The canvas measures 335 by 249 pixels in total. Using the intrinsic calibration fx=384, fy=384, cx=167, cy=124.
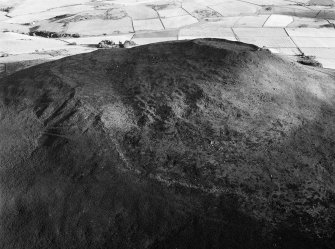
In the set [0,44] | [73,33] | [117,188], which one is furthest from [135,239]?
[73,33]

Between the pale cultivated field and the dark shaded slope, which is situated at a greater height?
the dark shaded slope

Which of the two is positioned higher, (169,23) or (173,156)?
(173,156)

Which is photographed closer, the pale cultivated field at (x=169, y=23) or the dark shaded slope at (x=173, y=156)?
the dark shaded slope at (x=173, y=156)

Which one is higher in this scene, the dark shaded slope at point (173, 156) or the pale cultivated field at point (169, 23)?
the dark shaded slope at point (173, 156)

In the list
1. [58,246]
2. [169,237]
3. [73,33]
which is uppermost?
[169,237]

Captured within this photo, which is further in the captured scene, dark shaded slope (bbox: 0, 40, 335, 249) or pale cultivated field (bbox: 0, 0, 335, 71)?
pale cultivated field (bbox: 0, 0, 335, 71)

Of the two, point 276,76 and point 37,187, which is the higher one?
point 276,76

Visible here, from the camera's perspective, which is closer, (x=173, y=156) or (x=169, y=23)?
(x=173, y=156)

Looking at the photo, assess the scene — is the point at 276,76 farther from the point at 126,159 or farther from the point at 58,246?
the point at 58,246
